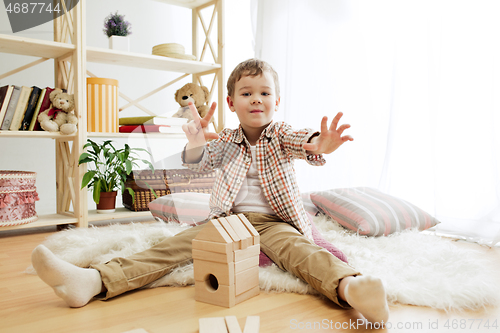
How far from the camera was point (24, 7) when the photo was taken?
2.14 m

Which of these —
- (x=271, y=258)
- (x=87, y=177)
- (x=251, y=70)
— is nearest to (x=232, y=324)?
(x=271, y=258)

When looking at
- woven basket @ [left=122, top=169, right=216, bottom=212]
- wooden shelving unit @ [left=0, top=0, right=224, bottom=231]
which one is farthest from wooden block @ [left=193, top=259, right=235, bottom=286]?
woven basket @ [left=122, top=169, right=216, bottom=212]

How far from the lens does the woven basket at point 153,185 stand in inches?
75.4

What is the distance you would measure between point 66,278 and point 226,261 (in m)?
0.31

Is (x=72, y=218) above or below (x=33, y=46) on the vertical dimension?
below

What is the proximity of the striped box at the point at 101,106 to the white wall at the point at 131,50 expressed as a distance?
0.64 ft

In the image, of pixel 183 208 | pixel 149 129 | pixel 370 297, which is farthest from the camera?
pixel 149 129

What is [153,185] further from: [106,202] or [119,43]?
[119,43]

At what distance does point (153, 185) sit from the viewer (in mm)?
1989

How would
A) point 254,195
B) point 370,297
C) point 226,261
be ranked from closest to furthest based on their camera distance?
point 370,297 → point 226,261 → point 254,195

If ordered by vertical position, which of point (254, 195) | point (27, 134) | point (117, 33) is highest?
point (117, 33)

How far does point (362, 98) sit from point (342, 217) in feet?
2.25

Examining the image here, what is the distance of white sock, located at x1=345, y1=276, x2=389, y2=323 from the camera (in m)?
0.68

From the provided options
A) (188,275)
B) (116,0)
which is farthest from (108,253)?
(116,0)
